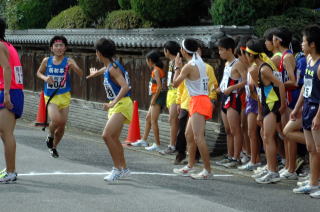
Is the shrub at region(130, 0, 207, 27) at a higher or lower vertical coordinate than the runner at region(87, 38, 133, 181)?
higher

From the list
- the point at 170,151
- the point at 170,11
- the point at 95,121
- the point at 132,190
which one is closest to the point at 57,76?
the point at 170,151

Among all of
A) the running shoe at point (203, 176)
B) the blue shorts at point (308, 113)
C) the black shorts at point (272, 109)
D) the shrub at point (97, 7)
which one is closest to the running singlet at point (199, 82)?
the black shorts at point (272, 109)

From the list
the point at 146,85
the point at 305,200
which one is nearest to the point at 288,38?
the point at 305,200

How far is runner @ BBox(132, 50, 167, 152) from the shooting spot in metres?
13.8

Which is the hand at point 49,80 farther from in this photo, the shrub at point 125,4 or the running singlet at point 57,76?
the shrub at point 125,4

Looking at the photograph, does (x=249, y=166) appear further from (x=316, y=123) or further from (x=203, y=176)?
(x=316, y=123)

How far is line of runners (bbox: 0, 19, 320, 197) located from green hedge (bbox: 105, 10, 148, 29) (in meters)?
6.59

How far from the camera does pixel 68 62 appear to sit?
12.8m

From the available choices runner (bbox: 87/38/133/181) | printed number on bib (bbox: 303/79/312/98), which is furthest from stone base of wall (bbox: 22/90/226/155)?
printed number on bib (bbox: 303/79/312/98)

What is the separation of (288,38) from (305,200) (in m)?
2.60

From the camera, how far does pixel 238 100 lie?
12039mm

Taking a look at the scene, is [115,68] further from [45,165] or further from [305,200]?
[305,200]

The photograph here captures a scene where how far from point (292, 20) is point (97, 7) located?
9.09 meters

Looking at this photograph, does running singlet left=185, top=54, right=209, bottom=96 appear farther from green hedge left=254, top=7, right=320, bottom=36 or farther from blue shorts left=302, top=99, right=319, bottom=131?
green hedge left=254, top=7, right=320, bottom=36
